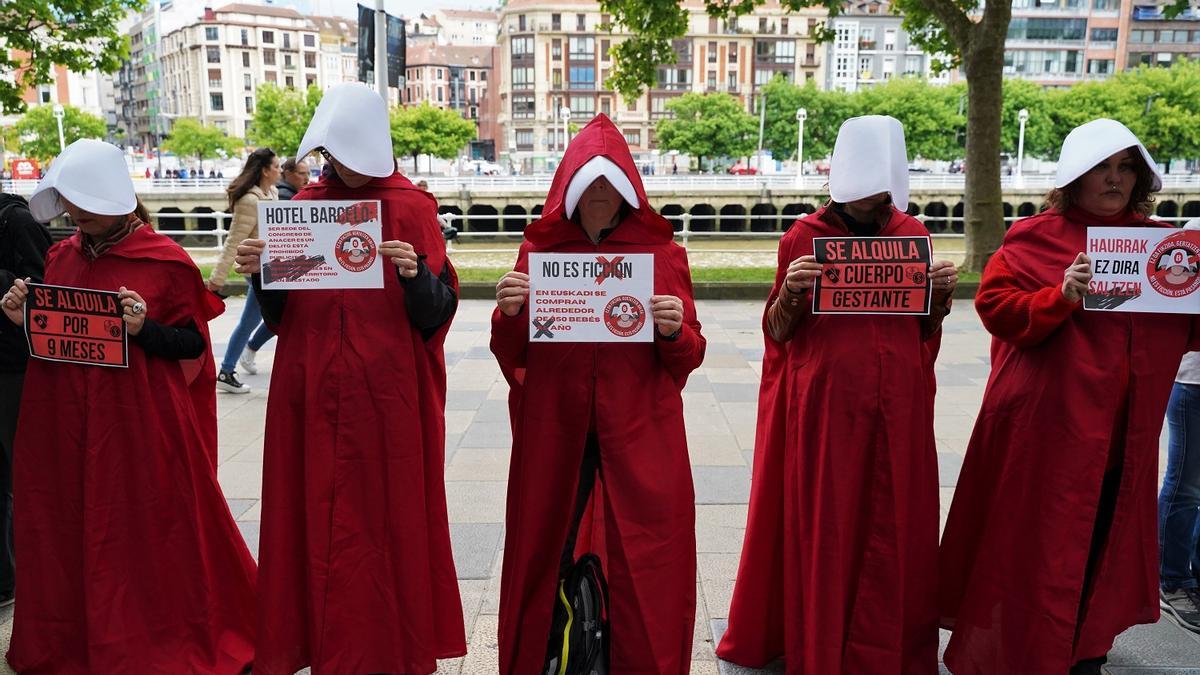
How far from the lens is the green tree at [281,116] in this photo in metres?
67.4

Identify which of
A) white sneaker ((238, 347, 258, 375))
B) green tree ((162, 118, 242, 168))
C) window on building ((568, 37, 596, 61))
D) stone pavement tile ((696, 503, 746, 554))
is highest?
window on building ((568, 37, 596, 61))

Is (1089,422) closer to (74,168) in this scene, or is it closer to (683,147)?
(74,168)

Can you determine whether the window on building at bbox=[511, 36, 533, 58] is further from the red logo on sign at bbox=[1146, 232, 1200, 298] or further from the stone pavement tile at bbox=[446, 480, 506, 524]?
the red logo on sign at bbox=[1146, 232, 1200, 298]

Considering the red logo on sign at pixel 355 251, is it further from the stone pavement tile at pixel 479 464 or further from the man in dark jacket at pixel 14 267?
the stone pavement tile at pixel 479 464

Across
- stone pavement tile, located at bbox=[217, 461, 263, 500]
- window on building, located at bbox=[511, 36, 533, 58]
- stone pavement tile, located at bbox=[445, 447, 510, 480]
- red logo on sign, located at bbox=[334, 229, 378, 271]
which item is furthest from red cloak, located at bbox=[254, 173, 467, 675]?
window on building, located at bbox=[511, 36, 533, 58]

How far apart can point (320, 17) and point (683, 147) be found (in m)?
84.7

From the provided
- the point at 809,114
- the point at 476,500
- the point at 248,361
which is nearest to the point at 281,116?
the point at 809,114

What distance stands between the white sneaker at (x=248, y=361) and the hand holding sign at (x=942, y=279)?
696cm

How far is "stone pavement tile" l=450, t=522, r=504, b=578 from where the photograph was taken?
14.7ft

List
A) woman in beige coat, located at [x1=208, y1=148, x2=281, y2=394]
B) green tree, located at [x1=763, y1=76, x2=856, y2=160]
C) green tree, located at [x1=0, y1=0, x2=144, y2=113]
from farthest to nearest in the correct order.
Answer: green tree, located at [x1=763, y1=76, x2=856, y2=160], green tree, located at [x1=0, y1=0, x2=144, y2=113], woman in beige coat, located at [x1=208, y1=148, x2=281, y2=394]

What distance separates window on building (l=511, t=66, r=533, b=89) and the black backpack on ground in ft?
307

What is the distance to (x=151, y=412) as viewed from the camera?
325cm

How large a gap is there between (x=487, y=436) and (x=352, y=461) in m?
3.80

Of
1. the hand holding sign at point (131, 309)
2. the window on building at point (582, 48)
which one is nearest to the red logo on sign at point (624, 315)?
the hand holding sign at point (131, 309)
